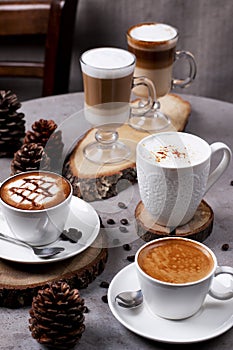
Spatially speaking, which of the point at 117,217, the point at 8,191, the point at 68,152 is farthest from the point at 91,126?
the point at 8,191

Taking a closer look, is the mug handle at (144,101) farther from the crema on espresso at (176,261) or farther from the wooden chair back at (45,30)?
the crema on espresso at (176,261)

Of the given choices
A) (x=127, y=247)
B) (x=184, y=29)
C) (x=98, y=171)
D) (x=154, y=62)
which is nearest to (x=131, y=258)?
(x=127, y=247)

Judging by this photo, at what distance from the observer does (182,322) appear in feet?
3.74

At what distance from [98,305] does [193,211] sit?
0.98 feet

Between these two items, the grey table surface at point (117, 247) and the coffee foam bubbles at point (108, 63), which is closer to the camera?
the grey table surface at point (117, 247)

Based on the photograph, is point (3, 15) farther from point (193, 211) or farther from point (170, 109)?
point (193, 211)

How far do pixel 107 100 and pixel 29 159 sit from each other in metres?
0.26

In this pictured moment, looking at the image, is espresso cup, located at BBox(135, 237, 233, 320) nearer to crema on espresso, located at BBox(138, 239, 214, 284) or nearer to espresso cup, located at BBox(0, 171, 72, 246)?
crema on espresso, located at BBox(138, 239, 214, 284)

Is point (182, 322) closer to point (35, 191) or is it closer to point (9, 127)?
point (35, 191)

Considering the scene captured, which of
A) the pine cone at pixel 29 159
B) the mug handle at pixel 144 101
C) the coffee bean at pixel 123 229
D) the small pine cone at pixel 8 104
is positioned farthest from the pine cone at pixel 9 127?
the coffee bean at pixel 123 229

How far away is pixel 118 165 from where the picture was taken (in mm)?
1599

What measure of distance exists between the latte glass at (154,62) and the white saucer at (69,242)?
0.46 m

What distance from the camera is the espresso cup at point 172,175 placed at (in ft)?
4.40

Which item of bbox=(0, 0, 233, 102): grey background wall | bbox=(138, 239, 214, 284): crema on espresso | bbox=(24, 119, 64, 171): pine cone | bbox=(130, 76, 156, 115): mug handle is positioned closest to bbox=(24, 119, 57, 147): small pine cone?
bbox=(24, 119, 64, 171): pine cone
